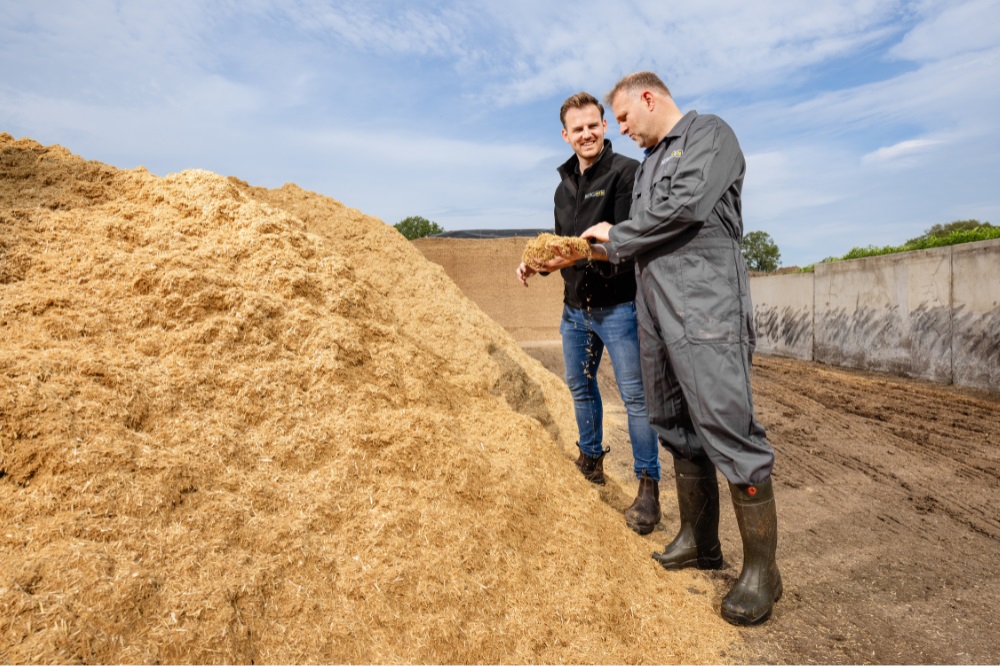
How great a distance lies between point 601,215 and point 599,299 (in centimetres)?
40

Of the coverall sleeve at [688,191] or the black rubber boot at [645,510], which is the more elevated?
the coverall sleeve at [688,191]

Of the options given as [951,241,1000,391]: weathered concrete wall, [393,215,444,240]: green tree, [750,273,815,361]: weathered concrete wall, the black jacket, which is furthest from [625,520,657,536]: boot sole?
[393,215,444,240]: green tree

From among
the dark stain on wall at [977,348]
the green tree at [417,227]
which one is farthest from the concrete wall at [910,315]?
the green tree at [417,227]

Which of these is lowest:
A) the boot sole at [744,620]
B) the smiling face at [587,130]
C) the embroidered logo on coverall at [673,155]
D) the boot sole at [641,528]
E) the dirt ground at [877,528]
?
the dirt ground at [877,528]

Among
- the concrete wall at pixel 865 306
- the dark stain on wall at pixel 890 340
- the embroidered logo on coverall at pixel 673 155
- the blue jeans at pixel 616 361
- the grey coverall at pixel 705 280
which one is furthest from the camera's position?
the dark stain on wall at pixel 890 340

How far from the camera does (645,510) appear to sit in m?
2.96

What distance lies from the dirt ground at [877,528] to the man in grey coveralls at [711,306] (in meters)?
0.26

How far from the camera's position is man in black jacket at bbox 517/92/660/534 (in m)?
2.92

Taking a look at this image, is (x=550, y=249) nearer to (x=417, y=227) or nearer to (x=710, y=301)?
(x=710, y=301)

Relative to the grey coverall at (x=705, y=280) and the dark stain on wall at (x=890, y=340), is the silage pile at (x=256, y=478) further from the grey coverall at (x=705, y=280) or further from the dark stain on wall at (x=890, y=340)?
the dark stain on wall at (x=890, y=340)

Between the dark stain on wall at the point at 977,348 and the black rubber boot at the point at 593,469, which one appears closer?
the black rubber boot at the point at 593,469

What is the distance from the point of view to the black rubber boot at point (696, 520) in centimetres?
254

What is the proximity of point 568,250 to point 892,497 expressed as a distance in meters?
2.75

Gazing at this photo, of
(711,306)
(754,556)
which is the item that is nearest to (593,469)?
(754,556)
